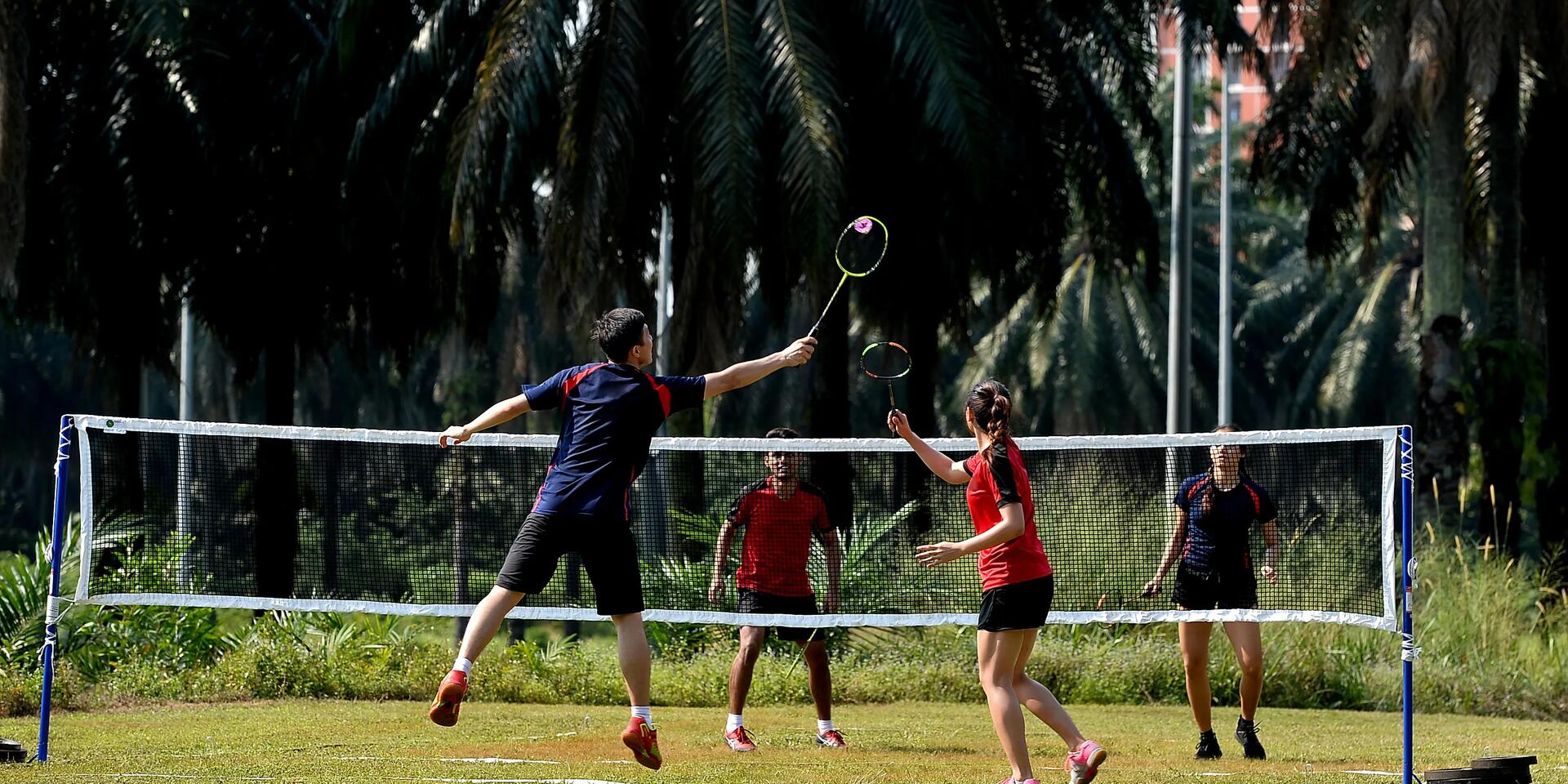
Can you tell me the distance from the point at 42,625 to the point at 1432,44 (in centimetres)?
1467

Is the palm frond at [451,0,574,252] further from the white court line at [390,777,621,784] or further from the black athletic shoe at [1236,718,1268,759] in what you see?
the black athletic shoe at [1236,718,1268,759]

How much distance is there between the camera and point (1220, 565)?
10023 mm

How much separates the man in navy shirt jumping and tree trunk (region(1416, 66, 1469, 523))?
14.1 m

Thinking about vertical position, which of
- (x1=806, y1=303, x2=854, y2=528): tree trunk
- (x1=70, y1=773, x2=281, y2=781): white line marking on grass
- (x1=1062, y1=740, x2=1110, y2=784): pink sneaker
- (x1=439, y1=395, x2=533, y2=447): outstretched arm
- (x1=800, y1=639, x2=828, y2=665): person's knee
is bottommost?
(x1=70, y1=773, x2=281, y2=781): white line marking on grass

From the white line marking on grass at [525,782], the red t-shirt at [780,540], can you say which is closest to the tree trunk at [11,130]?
the red t-shirt at [780,540]

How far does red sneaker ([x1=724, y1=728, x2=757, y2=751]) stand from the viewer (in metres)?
10.4

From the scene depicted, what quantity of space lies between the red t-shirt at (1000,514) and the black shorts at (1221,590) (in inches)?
80.9

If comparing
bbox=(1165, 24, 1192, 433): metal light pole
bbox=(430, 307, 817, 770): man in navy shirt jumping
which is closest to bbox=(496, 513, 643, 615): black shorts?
bbox=(430, 307, 817, 770): man in navy shirt jumping

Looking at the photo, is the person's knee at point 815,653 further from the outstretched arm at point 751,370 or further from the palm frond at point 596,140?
the palm frond at point 596,140

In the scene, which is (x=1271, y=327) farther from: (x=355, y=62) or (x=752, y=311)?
(x=355, y=62)

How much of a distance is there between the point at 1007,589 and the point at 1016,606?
9 centimetres

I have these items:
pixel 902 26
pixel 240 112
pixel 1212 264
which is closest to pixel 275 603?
pixel 902 26

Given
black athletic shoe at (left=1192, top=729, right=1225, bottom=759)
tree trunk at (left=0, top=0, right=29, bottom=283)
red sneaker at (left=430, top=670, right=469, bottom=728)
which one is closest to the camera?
red sneaker at (left=430, top=670, right=469, bottom=728)

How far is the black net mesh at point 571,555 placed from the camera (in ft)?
35.1
